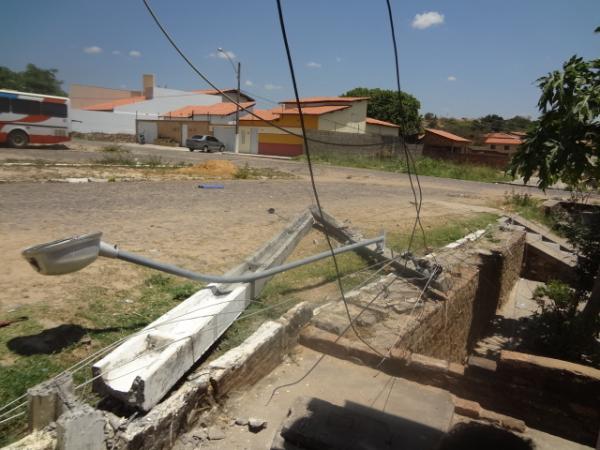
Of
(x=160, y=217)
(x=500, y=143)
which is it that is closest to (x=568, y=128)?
Answer: (x=160, y=217)

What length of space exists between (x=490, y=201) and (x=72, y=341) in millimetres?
14102

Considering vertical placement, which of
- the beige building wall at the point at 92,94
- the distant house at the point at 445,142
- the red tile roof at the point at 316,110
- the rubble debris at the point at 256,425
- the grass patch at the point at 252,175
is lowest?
the rubble debris at the point at 256,425

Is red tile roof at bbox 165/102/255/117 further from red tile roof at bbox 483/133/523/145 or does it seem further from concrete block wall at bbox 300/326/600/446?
concrete block wall at bbox 300/326/600/446

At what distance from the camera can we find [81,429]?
210 cm

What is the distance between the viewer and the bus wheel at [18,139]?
21.2 metres

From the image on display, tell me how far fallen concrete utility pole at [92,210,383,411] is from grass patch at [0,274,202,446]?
236 millimetres

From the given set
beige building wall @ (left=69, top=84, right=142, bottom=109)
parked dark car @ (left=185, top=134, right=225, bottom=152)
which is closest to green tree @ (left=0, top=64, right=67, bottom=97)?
beige building wall @ (left=69, top=84, right=142, bottom=109)

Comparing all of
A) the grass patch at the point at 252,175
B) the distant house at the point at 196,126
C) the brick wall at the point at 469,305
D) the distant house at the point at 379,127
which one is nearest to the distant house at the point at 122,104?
the distant house at the point at 196,126

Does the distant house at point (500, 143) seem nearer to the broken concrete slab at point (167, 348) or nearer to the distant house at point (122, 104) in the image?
the distant house at point (122, 104)

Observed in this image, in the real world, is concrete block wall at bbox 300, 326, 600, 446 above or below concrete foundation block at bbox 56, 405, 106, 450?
below

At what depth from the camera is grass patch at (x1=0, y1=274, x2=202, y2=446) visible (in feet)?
8.63

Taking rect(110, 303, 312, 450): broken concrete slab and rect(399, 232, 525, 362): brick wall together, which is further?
rect(399, 232, 525, 362): brick wall

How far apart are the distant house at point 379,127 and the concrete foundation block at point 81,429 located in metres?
39.0

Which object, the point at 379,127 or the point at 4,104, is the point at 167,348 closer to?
the point at 4,104
